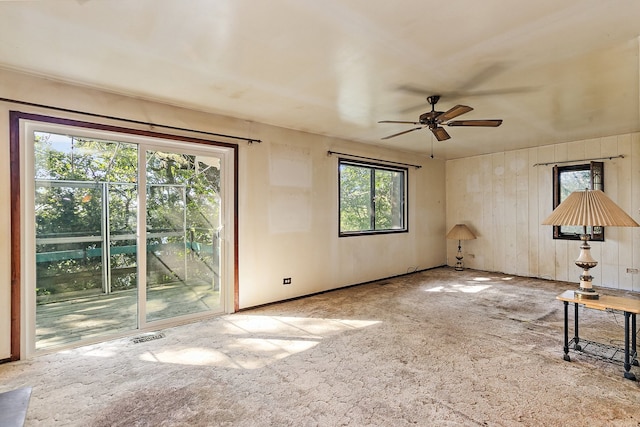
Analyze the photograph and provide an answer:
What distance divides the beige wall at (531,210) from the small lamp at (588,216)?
325cm

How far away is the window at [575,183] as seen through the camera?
5121 mm

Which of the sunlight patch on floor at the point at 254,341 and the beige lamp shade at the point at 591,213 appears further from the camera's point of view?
the sunlight patch on floor at the point at 254,341

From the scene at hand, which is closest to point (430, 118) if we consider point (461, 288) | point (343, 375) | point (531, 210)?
point (343, 375)

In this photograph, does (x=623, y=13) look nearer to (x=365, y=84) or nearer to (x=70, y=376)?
(x=365, y=84)

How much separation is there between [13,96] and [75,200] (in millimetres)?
962

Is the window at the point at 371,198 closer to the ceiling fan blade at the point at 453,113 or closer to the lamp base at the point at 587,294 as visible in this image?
the ceiling fan blade at the point at 453,113

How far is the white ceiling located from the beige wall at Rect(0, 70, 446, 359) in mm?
186

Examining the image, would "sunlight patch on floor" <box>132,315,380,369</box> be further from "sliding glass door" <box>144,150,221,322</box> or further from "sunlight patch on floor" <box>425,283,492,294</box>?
"sunlight patch on floor" <box>425,283,492,294</box>

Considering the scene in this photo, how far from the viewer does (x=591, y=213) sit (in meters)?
2.53

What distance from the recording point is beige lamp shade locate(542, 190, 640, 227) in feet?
8.02

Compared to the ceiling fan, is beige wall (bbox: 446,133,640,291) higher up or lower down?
lower down

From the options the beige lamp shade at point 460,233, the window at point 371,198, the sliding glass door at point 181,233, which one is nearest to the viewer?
the sliding glass door at point 181,233

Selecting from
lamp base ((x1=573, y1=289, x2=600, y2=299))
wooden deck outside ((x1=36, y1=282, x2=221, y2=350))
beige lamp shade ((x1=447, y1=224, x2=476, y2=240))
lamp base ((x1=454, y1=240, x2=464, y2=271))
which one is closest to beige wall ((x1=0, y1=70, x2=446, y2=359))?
wooden deck outside ((x1=36, y1=282, x2=221, y2=350))

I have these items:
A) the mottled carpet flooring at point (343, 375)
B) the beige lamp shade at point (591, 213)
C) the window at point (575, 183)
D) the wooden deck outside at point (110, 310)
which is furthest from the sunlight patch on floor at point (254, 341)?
the window at point (575, 183)
